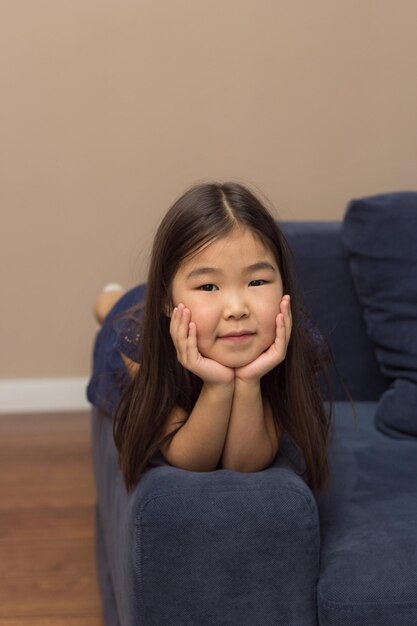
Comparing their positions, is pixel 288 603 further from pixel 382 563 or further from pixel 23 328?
pixel 23 328

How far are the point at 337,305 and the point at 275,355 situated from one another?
0.73m

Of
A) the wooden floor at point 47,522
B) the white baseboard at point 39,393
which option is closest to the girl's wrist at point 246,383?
the wooden floor at point 47,522

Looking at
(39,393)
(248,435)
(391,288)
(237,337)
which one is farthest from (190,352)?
(39,393)

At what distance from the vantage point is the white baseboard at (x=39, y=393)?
356cm

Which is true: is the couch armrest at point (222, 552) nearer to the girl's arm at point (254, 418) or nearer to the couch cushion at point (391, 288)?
the girl's arm at point (254, 418)

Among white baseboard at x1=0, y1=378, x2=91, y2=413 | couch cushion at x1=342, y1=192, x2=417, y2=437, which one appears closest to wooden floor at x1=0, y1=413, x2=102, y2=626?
white baseboard at x1=0, y1=378, x2=91, y2=413

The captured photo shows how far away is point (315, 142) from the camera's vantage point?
3336 mm

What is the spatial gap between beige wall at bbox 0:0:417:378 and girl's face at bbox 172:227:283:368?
1606 mm

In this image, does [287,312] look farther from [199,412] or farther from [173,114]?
[173,114]

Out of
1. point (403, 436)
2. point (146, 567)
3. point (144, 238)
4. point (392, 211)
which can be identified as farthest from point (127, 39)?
point (146, 567)

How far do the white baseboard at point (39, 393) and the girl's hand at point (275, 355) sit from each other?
6.16ft

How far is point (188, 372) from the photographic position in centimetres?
188

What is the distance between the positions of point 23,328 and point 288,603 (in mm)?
2001

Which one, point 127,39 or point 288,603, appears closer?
point 288,603
